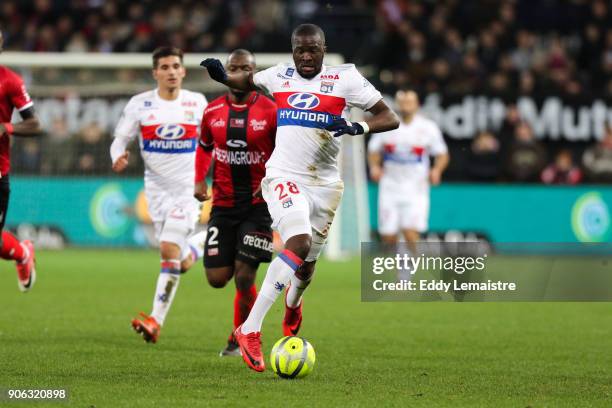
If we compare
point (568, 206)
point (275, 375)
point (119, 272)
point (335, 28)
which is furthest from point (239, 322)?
point (335, 28)

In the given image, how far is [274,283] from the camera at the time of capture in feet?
26.6

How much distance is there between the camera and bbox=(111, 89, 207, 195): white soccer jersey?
1082 cm

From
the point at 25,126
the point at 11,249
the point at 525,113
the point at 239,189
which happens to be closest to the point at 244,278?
the point at 239,189

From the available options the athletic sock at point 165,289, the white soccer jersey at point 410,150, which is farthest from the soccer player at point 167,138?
the white soccer jersey at point 410,150

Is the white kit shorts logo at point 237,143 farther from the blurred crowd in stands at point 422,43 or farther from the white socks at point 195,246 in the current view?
the blurred crowd in stands at point 422,43

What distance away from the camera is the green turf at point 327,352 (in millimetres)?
7176

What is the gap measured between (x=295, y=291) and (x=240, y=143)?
1233 mm

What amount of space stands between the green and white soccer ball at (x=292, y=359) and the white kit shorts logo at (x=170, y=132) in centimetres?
356

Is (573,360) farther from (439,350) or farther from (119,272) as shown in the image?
(119,272)

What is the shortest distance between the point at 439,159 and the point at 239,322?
25.4ft

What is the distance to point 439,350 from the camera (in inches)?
380

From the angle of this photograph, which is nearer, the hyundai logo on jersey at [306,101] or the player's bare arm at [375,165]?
the hyundai logo on jersey at [306,101]

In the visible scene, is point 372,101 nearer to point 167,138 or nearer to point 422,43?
point 167,138

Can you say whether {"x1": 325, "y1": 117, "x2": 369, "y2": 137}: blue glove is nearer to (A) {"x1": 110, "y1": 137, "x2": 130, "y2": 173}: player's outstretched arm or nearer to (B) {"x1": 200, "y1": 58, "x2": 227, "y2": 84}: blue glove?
(B) {"x1": 200, "y1": 58, "x2": 227, "y2": 84}: blue glove
